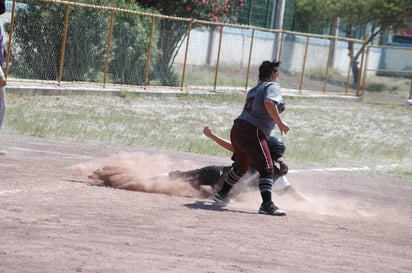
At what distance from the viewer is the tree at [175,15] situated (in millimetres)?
28922

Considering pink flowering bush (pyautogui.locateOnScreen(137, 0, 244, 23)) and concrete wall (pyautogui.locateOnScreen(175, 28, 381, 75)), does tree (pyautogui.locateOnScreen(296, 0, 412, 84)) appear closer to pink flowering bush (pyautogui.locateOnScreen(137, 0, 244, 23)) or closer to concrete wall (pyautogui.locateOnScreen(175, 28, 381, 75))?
concrete wall (pyautogui.locateOnScreen(175, 28, 381, 75))

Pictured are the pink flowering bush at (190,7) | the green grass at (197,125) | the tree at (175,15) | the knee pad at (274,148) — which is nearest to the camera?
the knee pad at (274,148)

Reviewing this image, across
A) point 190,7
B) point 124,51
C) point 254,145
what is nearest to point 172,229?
point 254,145

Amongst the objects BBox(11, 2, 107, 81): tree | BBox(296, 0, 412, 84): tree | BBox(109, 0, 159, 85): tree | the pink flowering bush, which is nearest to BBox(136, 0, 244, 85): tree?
the pink flowering bush

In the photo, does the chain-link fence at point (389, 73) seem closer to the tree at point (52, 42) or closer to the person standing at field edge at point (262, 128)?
the tree at point (52, 42)

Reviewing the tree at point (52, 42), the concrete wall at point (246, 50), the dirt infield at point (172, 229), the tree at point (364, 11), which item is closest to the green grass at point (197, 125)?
the tree at point (52, 42)

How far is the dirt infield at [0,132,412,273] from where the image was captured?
734 centimetres

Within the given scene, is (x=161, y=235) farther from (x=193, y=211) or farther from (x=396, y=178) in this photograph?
(x=396, y=178)

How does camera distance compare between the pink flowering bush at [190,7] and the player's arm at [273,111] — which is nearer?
the player's arm at [273,111]

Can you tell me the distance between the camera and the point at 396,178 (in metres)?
16.3

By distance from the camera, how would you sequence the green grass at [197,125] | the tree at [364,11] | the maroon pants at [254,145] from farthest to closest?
the tree at [364,11] < the green grass at [197,125] < the maroon pants at [254,145]

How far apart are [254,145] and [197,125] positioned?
1150 centimetres

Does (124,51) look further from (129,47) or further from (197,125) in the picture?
(197,125)

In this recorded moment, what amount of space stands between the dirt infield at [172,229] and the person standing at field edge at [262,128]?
38cm
